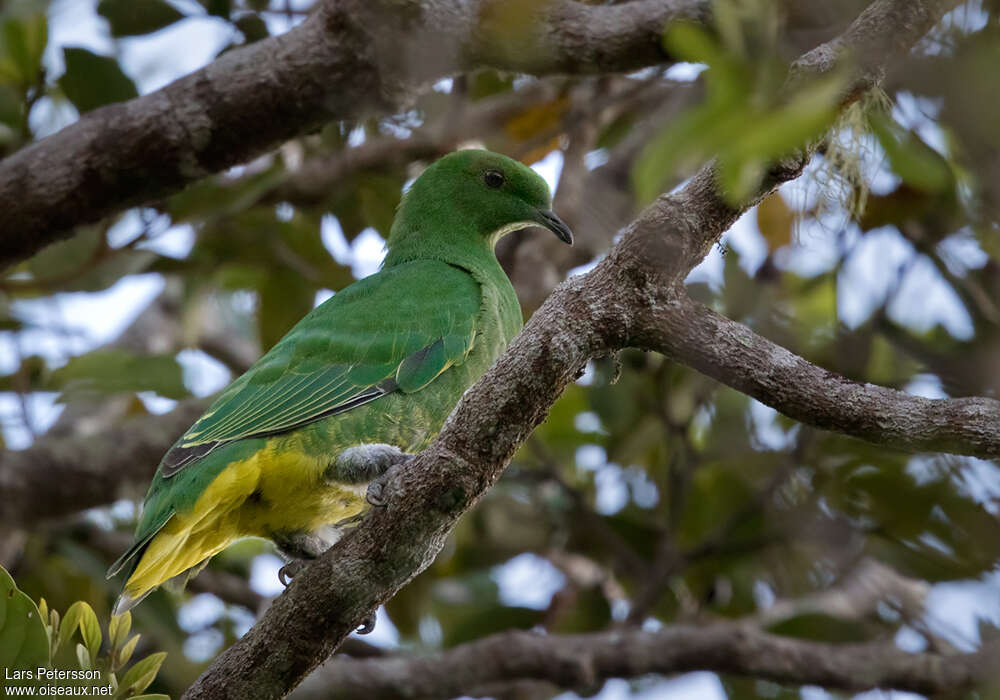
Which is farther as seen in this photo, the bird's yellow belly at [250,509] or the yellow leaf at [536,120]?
the yellow leaf at [536,120]

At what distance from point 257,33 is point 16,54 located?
2.88 feet

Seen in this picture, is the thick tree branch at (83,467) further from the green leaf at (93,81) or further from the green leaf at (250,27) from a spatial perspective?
the green leaf at (250,27)

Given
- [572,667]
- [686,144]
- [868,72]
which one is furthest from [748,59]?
[572,667]

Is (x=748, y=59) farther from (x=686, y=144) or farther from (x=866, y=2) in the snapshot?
(x=866, y=2)

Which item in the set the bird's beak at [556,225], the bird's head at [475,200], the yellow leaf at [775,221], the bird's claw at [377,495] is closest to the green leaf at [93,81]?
the bird's head at [475,200]

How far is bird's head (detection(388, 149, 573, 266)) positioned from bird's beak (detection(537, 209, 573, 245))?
0.08 ft

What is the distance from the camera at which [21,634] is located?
232 cm

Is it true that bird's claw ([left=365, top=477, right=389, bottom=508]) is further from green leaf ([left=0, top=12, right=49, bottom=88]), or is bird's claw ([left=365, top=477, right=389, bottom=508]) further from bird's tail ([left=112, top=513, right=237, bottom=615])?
green leaf ([left=0, top=12, right=49, bottom=88])

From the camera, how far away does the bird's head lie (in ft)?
14.3

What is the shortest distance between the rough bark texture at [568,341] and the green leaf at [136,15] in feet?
8.02

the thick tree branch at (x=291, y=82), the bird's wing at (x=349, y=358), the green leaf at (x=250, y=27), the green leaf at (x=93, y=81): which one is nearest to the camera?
the bird's wing at (x=349, y=358)

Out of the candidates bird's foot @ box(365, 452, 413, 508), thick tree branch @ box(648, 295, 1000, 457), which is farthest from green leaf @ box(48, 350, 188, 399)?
thick tree branch @ box(648, 295, 1000, 457)

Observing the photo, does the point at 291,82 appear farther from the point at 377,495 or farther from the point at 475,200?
the point at 377,495

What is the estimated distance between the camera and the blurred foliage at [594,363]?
4.16 meters
